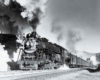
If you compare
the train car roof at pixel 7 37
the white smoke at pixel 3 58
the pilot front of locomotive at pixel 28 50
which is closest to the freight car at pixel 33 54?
the pilot front of locomotive at pixel 28 50

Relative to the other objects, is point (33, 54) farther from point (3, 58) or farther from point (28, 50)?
point (3, 58)

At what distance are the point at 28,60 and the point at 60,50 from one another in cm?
1044

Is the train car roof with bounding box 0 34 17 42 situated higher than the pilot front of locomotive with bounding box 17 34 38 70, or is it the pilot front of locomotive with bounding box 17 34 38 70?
the train car roof with bounding box 0 34 17 42

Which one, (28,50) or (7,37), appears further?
(7,37)

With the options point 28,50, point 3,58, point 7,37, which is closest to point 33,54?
point 28,50

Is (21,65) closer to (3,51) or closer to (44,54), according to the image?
(44,54)

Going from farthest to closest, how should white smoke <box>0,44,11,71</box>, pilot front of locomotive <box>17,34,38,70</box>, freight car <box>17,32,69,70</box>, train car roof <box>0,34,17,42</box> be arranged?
1. train car roof <box>0,34,17,42</box>
2. white smoke <box>0,44,11,71</box>
3. pilot front of locomotive <box>17,34,38,70</box>
4. freight car <box>17,32,69,70</box>

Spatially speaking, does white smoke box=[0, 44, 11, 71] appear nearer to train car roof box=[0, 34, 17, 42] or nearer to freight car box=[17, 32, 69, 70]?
train car roof box=[0, 34, 17, 42]

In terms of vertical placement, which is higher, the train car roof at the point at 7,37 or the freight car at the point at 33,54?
the train car roof at the point at 7,37

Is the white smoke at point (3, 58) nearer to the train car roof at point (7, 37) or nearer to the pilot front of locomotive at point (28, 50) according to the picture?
the train car roof at point (7, 37)

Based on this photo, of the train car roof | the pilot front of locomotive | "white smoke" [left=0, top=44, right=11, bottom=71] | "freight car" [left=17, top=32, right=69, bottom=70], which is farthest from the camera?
the train car roof

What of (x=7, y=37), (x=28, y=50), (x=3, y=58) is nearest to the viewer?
(x=28, y=50)

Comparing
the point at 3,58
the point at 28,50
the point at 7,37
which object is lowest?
the point at 3,58

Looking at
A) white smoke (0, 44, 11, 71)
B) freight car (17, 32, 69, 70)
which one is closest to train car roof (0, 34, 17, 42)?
white smoke (0, 44, 11, 71)
